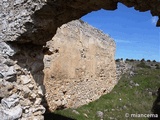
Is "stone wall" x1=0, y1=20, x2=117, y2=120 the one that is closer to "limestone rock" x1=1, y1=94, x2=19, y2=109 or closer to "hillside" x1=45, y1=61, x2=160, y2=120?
"limestone rock" x1=1, y1=94, x2=19, y2=109

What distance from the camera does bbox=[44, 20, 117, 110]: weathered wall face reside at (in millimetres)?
7086

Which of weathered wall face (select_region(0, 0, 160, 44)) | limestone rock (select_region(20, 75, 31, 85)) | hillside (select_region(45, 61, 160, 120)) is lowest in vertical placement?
hillside (select_region(45, 61, 160, 120))

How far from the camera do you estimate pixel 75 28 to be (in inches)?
322

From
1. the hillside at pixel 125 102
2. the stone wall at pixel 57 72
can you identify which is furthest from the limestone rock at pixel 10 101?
the hillside at pixel 125 102

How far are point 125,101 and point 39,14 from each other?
688 cm

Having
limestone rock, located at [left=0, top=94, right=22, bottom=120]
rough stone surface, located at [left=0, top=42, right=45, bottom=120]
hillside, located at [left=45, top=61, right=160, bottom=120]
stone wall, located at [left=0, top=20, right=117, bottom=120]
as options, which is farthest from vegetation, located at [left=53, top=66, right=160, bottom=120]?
limestone rock, located at [left=0, top=94, right=22, bottom=120]

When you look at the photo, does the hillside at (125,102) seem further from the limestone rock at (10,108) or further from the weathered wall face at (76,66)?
the limestone rock at (10,108)

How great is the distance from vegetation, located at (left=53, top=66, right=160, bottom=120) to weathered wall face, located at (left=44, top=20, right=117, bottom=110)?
391 mm

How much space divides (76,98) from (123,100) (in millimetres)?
2650

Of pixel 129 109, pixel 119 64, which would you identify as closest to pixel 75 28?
pixel 129 109

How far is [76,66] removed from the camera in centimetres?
823

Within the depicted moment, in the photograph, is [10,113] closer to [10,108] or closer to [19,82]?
[10,108]

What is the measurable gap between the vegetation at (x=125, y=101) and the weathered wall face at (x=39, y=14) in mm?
3494

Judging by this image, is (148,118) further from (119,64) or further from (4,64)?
(119,64)
